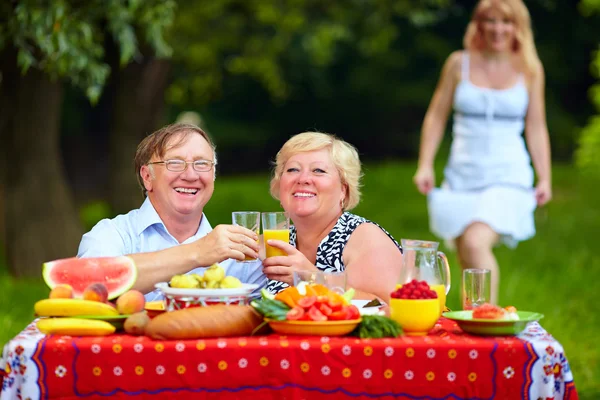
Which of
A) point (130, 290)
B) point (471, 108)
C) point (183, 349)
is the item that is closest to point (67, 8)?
point (471, 108)

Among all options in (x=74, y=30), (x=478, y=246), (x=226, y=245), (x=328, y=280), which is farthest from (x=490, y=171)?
(x=328, y=280)

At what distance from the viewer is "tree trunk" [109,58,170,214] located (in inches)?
570

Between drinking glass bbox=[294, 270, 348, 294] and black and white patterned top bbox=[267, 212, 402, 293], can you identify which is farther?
black and white patterned top bbox=[267, 212, 402, 293]

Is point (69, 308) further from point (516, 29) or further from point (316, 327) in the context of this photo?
point (516, 29)

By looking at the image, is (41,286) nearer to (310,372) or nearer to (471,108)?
(471,108)

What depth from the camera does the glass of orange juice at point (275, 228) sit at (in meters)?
3.87

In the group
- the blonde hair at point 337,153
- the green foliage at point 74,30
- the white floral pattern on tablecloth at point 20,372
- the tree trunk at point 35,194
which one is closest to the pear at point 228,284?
the white floral pattern on tablecloth at point 20,372

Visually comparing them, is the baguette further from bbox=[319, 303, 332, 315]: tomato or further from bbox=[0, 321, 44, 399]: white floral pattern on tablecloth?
bbox=[0, 321, 44, 399]: white floral pattern on tablecloth

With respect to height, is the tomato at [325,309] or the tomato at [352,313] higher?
the tomato at [325,309]

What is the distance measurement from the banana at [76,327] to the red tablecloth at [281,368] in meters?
0.09

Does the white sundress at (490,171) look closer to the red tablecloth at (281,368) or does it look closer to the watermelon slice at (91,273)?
the watermelon slice at (91,273)

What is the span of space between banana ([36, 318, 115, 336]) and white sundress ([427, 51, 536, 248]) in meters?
4.10

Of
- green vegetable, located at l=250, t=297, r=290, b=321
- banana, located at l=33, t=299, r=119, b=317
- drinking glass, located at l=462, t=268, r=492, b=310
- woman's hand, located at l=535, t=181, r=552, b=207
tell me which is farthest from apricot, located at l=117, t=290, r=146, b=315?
woman's hand, located at l=535, t=181, r=552, b=207

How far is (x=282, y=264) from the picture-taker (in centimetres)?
392
